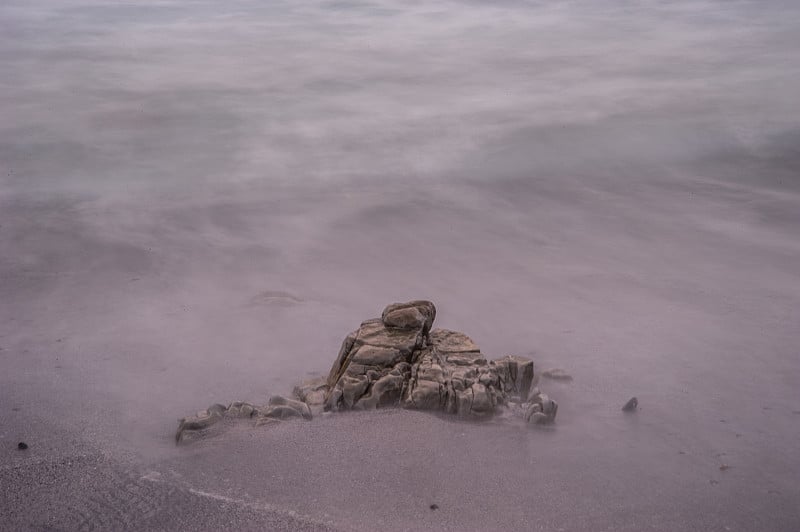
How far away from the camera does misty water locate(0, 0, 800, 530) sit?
253 centimetres

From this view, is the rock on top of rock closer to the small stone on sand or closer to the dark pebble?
the small stone on sand

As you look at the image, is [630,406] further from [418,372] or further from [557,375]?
[418,372]

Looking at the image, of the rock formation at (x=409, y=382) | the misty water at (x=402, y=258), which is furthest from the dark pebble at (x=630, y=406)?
the rock formation at (x=409, y=382)

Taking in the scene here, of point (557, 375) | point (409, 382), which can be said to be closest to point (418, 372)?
point (409, 382)

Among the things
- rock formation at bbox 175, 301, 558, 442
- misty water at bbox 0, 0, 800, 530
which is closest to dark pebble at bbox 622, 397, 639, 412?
misty water at bbox 0, 0, 800, 530

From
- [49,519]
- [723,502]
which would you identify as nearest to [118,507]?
[49,519]

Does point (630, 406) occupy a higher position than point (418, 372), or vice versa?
point (418, 372)

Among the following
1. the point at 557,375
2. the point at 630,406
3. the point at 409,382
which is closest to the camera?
the point at 409,382

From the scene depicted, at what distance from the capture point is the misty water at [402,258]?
2527mm

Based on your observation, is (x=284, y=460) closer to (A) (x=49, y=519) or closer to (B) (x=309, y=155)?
(A) (x=49, y=519)

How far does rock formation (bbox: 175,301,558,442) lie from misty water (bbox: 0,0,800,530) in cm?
8

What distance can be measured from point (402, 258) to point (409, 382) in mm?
2019

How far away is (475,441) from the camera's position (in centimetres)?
272

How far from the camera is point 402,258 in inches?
192
